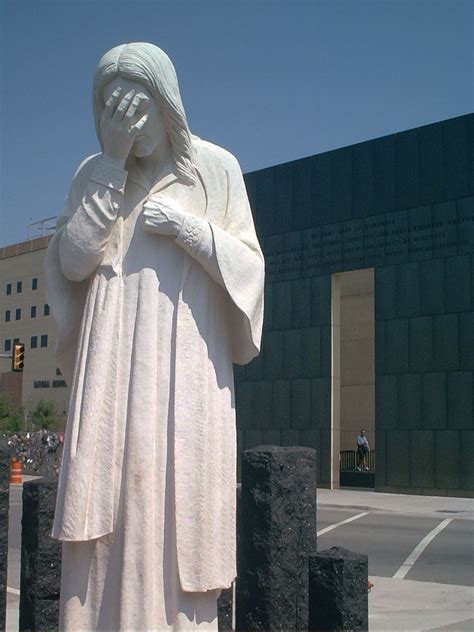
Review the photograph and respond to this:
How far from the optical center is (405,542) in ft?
48.1

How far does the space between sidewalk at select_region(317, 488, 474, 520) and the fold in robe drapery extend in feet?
52.8

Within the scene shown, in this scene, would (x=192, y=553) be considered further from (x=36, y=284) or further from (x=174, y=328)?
(x=36, y=284)

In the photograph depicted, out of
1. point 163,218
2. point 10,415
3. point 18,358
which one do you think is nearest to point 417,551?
point 163,218

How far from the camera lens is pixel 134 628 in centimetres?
347

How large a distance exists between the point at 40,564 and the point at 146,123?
10.5ft

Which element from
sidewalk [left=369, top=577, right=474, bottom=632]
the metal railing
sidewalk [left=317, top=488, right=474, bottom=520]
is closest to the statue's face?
sidewalk [left=369, top=577, right=474, bottom=632]

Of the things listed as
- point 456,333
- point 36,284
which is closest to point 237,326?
point 456,333

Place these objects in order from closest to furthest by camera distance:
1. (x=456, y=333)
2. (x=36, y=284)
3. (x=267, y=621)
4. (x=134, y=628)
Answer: (x=134, y=628) → (x=267, y=621) → (x=456, y=333) → (x=36, y=284)

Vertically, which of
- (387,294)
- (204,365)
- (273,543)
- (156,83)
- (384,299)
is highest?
(387,294)

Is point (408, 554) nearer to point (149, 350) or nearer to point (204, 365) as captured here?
point (204, 365)

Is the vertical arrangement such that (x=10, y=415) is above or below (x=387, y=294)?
below

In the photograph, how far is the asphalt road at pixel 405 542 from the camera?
38.0ft

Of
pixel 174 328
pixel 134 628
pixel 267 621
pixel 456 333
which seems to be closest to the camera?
pixel 134 628

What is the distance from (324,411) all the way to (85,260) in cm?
2354
